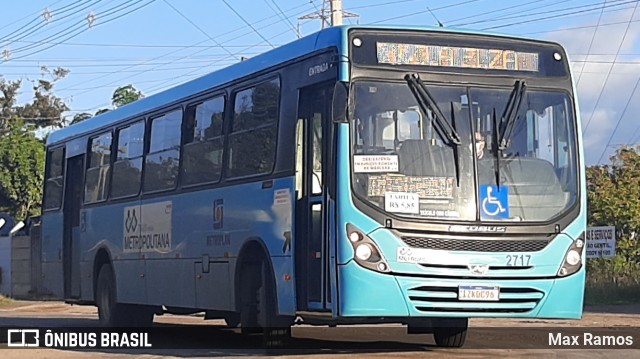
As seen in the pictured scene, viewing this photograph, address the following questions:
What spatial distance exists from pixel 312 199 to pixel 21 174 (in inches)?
1638

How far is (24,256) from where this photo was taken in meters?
40.9

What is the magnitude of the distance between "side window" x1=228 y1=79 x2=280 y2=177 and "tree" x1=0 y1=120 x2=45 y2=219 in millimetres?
38621

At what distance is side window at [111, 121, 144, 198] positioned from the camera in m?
17.5

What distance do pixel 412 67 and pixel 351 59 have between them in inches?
26.8

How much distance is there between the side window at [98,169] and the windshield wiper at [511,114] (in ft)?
27.4

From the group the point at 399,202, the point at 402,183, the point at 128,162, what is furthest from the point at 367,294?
the point at 128,162

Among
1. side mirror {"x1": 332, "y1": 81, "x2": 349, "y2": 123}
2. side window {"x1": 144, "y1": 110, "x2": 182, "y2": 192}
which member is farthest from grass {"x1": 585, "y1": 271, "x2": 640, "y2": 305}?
side mirror {"x1": 332, "y1": 81, "x2": 349, "y2": 123}

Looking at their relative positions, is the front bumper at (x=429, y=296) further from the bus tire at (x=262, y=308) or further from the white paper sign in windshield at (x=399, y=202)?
the bus tire at (x=262, y=308)

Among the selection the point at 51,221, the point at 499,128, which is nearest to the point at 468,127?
the point at 499,128

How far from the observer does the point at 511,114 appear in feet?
40.3

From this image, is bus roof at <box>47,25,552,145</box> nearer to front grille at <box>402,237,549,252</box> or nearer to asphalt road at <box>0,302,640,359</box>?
front grille at <box>402,237,549,252</box>

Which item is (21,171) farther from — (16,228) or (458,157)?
(458,157)

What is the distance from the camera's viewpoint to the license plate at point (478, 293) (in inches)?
466

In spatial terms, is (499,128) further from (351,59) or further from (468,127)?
(351,59)
